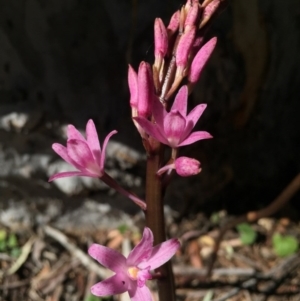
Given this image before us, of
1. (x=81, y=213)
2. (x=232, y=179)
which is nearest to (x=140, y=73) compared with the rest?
(x=81, y=213)

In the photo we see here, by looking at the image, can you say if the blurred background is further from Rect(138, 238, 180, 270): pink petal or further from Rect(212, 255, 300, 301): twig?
Rect(138, 238, 180, 270): pink petal

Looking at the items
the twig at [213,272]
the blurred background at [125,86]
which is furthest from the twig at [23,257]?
the twig at [213,272]

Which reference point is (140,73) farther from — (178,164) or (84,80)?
(84,80)

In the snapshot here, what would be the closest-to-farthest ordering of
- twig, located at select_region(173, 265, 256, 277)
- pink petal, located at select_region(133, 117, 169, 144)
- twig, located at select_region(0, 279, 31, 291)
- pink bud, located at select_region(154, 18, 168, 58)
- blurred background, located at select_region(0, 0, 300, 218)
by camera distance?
pink petal, located at select_region(133, 117, 169, 144) < pink bud, located at select_region(154, 18, 168, 58) < blurred background, located at select_region(0, 0, 300, 218) < twig, located at select_region(0, 279, 31, 291) < twig, located at select_region(173, 265, 256, 277)

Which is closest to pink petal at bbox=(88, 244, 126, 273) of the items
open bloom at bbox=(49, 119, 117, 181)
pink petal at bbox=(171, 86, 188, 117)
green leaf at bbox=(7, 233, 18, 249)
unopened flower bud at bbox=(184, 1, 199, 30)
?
open bloom at bbox=(49, 119, 117, 181)

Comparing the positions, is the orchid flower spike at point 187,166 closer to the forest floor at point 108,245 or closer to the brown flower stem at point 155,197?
the brown flower stem at point 155,197

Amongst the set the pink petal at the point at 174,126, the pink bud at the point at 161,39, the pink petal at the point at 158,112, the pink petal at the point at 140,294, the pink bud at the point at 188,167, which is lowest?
the pink petal at the point at 140,294
